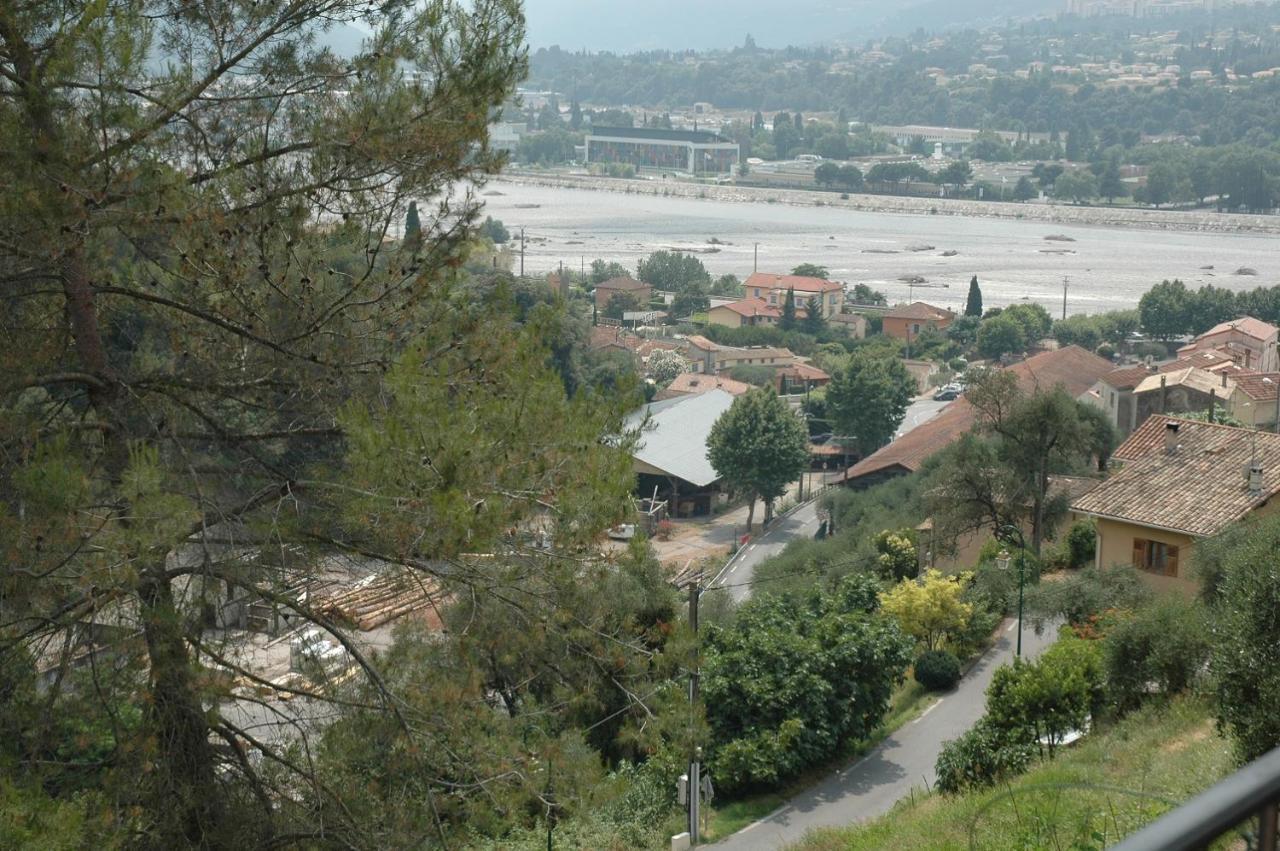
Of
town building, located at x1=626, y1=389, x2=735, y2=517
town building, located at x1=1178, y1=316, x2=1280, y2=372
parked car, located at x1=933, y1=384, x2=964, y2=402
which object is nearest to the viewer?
town building, located at x1=626, y1=389, x2=735, y2=517

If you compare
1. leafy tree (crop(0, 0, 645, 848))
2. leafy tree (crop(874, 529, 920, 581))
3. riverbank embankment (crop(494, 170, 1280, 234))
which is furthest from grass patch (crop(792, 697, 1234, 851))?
riverbank embankment (crop(494, 170, 1280, 234))

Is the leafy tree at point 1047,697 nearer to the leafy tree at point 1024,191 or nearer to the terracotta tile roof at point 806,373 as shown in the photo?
the terracotta tile roof at point 806,373

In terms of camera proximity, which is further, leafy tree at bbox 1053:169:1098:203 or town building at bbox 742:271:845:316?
leafy tree at bbox 1053:169:1098:203

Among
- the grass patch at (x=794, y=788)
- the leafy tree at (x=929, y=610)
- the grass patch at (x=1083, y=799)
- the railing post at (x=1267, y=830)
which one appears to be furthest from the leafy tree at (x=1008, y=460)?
the railing post at (x=1267, y=830)

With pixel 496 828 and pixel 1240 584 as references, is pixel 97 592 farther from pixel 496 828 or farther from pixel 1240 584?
pixel 1240 584

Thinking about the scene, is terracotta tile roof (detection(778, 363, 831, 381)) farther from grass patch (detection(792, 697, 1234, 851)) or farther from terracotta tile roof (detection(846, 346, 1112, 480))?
grass patch (detection(792, 697, 1234, 851))

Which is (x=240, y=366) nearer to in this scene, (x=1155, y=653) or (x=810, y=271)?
(x=1155, y=653)

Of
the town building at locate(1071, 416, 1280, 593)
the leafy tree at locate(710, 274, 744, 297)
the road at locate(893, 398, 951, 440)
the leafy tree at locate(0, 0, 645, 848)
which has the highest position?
the leafy tree at locate(0, 0, 645, 848)
